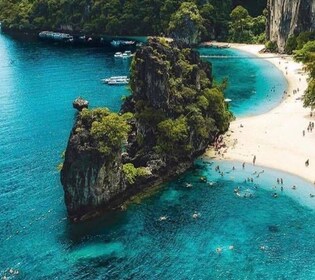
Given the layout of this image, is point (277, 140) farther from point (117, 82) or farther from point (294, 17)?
point (294, 17)

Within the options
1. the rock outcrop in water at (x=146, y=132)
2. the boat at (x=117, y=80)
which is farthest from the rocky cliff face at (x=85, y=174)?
the boat at (x=117, y=80)

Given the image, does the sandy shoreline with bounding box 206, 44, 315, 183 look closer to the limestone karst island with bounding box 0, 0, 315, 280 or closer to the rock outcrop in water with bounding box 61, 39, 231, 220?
the limestone karst island with bounding box 0, 0, 315, 280

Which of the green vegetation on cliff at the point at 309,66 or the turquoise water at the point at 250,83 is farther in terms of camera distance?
the turquoise water at the point at 250,83

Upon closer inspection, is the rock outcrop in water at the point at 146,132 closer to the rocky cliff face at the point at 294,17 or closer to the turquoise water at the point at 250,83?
the turquoise water at the point at 250,83

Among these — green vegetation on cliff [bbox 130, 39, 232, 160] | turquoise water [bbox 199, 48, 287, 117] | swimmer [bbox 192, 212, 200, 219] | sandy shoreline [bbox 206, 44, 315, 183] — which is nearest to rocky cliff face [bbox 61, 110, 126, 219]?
swimmer [bbox 192, 212, 200, 219]

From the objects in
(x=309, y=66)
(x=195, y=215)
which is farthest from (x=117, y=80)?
(x=195, y=215)

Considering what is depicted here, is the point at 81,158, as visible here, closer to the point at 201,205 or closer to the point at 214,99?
the point at 201,205
